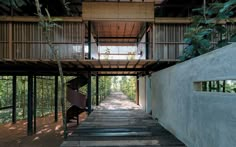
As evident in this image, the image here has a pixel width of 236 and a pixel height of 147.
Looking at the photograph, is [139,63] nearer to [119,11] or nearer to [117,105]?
[119,11]

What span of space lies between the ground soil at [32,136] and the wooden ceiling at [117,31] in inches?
196

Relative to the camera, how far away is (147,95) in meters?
10.2

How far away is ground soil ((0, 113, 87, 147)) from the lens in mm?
9266

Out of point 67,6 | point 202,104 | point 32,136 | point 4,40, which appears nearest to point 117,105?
point 32,136

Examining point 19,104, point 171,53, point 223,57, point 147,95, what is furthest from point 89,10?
point 19,104

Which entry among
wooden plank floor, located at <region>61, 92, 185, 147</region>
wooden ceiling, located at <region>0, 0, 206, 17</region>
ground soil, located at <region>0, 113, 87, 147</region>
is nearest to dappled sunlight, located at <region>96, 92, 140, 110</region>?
ground soil, located at <region>0, 113, 87, 147</region>

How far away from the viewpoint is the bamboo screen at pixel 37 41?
830cm

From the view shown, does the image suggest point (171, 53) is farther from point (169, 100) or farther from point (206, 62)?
point (206, 62)

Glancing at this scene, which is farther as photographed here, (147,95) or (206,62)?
(147,95)

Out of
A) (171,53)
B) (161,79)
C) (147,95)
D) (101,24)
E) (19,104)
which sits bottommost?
(19,104)

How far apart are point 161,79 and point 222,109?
394cm

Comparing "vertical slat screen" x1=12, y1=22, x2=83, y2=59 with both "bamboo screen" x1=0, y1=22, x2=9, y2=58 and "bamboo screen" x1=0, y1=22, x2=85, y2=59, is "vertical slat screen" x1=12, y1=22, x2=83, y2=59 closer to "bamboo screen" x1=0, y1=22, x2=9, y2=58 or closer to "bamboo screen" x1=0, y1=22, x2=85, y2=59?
"bamboo screen" x1=0, y1=22, x2=85, y2=59

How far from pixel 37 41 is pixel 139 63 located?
3.62 metres

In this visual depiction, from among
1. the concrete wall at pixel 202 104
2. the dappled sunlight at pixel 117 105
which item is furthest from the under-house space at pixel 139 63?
the dappled sunlight at pixel 117 105
